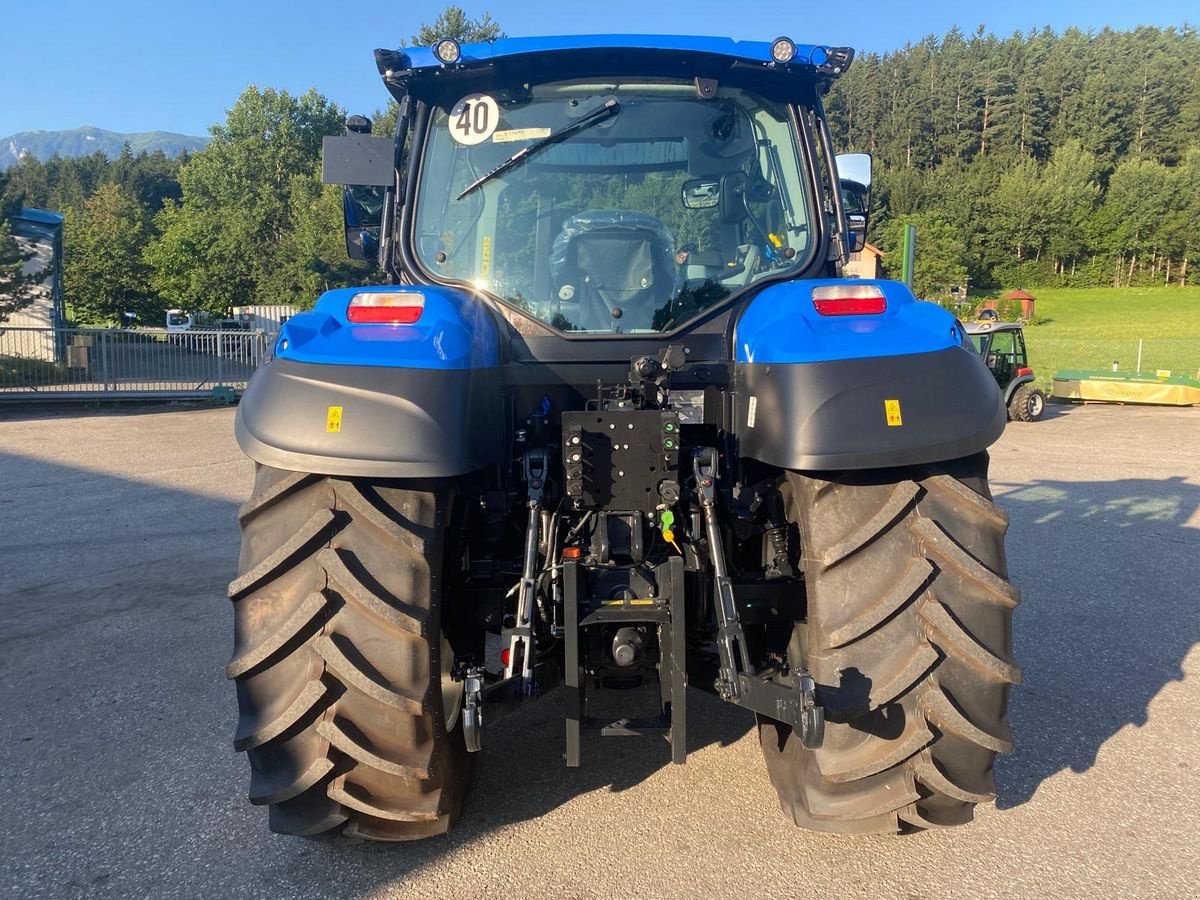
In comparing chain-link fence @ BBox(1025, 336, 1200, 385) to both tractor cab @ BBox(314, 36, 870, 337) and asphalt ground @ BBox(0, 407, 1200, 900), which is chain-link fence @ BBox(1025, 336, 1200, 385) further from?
tractor cab @ BBox(314, 36, 870, 337)

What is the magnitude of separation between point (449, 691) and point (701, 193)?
2.02 meters

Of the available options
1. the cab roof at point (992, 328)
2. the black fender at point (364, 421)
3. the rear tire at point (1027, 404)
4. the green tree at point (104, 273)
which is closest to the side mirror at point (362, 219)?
the black fender at point (364, 421)

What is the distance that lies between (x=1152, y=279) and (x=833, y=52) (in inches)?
3137

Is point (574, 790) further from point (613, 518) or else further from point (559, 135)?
point (559, 135)

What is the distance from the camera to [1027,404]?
17.5 m

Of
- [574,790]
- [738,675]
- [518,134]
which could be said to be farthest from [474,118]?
[574,790]

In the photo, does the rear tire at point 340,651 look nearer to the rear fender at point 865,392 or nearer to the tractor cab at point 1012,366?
the rear fender at point 865,392

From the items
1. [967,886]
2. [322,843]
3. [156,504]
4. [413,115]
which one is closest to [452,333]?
[413,115]

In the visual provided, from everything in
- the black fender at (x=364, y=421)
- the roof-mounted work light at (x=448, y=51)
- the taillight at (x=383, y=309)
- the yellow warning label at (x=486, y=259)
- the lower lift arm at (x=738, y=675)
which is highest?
the roof-mounted work light at (x=448, y=51)

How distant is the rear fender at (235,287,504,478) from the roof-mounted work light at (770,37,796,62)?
1.58 meters

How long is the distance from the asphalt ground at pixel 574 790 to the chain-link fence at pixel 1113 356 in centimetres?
2340

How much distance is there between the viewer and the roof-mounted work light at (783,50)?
3170 mm

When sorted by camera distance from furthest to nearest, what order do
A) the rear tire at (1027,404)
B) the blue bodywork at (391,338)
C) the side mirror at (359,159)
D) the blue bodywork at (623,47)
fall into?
the rear tire at (1027,404), the side mirror at (359,159), the blue bodywork at (623,47), the blue bodywork at (391,338)

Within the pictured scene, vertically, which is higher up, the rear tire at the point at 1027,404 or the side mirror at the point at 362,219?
the side mirror at the point at 362,219
